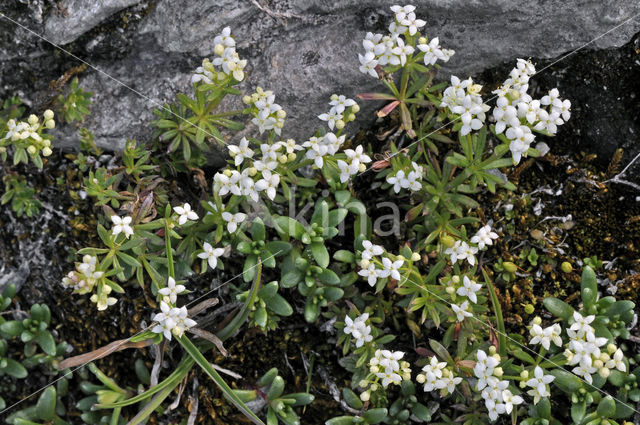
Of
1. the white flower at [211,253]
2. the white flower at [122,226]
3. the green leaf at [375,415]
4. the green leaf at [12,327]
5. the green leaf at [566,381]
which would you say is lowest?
the green leaf at [375,415]

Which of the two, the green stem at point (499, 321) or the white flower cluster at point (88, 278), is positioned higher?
the white flower cluster at point (88, 278)

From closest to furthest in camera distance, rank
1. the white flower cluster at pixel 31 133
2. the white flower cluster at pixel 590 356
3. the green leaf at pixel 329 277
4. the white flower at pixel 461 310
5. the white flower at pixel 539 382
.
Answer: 1. the white flower cluster at pixel 590 356
2. the white flower at pixel 539 382
3. the white flower at pixel 461 310
4. the white flower cluster at pixel 31 133
5. the green leaf at pixel 329 277

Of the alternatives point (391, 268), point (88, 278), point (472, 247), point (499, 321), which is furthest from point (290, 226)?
point (499, 321)

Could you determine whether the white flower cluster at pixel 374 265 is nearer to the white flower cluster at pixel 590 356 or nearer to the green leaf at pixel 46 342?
the white flower cluster at pixel 590 356

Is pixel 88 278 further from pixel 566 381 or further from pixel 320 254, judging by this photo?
pixel 566 381

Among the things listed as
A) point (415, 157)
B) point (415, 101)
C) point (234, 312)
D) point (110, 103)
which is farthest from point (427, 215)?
point (110, 103)

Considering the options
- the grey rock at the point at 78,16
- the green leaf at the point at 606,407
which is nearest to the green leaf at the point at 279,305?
the green leaf at the point at 606,407

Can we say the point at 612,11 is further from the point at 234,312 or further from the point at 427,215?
the point at 234,312
